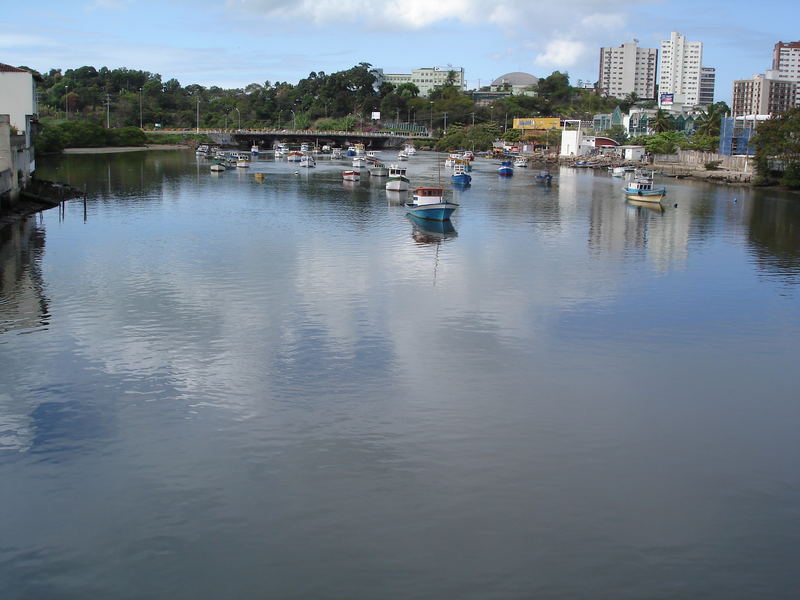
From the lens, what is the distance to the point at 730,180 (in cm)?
7838

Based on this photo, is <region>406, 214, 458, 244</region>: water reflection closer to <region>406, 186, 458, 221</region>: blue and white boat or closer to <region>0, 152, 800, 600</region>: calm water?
→ <region>406, 186, 458, 221</region>: blue and white boat

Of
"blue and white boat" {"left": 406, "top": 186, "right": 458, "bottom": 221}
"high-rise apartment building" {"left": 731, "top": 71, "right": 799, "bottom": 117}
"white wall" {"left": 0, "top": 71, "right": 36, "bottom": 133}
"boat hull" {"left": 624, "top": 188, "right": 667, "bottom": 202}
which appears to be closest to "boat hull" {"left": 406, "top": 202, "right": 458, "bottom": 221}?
"blue and white boat" {"left": 406, "top": 186, "right": 458, "bottom": 221}

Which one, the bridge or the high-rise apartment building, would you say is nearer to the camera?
the bridge

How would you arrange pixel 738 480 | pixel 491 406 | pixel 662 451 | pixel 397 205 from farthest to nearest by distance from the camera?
pixel 397 205, pixel 491 406, pixel 662 451, pixel 738 480

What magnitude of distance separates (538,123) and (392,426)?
479 ft

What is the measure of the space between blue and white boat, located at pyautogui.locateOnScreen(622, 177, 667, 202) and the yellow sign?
94.9m

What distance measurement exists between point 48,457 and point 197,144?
423 ft

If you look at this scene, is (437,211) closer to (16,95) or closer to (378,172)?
(16,95)

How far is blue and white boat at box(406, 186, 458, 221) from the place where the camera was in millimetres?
42906

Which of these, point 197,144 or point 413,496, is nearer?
point 413,496

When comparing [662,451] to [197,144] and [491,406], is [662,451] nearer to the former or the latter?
[491,406]

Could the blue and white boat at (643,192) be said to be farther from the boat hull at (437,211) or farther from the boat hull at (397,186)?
the boat hull at (437,211)

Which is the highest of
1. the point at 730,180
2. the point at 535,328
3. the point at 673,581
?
the point at 730,180

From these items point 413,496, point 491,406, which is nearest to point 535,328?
point 491,406
